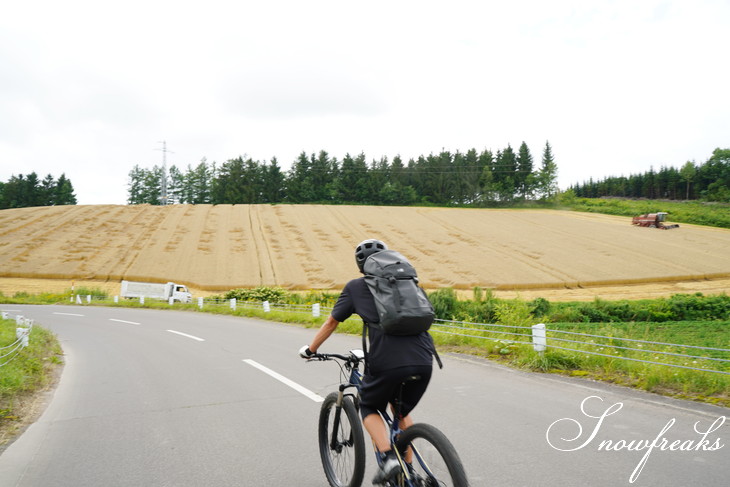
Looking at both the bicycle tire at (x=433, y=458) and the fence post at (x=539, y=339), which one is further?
the fence post at (x=539, y=339)

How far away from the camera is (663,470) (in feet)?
12.0

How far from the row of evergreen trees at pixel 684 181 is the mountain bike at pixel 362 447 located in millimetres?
108756

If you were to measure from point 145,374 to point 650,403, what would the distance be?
Answer: 26.3 ft

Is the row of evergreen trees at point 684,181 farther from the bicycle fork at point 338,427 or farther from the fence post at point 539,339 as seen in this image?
the bicycle fork at point 338,427

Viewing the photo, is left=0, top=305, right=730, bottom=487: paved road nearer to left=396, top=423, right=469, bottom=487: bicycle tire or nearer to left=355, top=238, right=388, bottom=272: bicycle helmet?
left=396, top=423, right=469, bottom=487: bicycle tire

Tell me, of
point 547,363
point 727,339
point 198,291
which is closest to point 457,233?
point 198,291

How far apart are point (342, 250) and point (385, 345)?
4430 cm

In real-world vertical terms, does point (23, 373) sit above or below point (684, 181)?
below

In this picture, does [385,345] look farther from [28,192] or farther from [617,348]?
[28,192]

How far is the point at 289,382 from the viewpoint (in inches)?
289

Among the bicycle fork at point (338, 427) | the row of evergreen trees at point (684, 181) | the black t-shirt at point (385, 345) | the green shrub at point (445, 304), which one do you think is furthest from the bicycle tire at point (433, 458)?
the row of evergreen trees at point (684, 181)

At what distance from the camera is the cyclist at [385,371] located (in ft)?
8.89

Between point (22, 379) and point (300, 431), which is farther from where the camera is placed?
point (22, 379)

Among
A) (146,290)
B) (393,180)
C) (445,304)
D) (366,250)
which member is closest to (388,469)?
(366,250)
